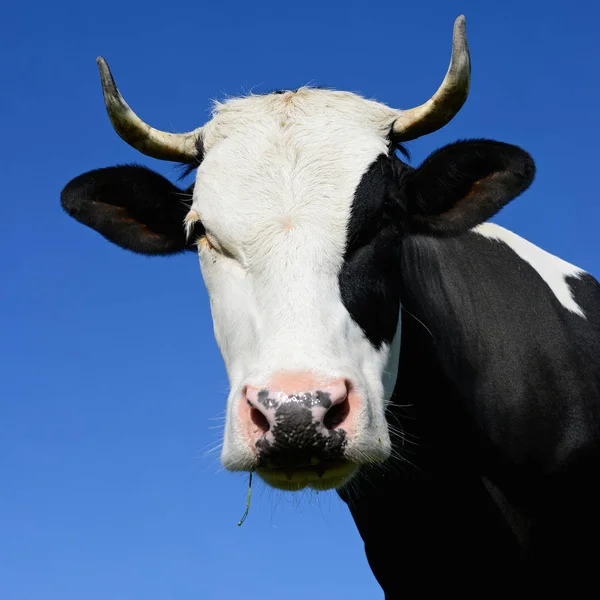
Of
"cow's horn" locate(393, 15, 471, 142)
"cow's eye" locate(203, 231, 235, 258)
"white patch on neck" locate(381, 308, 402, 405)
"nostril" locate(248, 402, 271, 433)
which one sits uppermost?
"cow's horn" locate(393, 15, 471, 142)

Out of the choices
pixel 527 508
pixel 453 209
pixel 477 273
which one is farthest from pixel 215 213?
pixel 527 508

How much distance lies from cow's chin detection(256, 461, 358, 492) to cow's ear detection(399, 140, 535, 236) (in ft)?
6.22

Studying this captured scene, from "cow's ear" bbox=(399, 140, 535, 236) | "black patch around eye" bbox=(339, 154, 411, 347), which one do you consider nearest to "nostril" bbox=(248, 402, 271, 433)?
"black patch around eye" bbox=(339, 154, 411, 347)

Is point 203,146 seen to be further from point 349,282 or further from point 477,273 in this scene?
point 477,273

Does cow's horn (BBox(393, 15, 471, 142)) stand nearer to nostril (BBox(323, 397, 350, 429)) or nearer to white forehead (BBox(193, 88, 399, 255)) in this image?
white forehead (BBox(193, 88, 399, 255))

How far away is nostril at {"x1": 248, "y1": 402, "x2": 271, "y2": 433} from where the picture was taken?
13.9 feet

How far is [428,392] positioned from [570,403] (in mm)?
1172

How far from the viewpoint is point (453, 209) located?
602 centimetres

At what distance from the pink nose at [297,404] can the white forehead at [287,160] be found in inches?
42.2

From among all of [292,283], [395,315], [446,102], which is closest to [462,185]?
[446,102]

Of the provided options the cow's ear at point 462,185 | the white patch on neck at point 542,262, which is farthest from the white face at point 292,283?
the white patch on neck at point 542,262

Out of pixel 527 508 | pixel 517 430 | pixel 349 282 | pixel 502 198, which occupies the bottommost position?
pixel 527 508

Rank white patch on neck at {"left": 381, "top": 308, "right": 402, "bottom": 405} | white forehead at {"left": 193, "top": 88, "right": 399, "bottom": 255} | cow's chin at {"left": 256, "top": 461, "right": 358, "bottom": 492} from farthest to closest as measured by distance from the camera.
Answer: white patch on neck at {"left": 381, "top": 308, "right": 402, "bottom": 405} → white forehead at {"left": 193, "top": 88, "right": 399, "bottom": 255} → cow's chin at {"left": 256, "top": 461, "right": 358, "bottom": 492}

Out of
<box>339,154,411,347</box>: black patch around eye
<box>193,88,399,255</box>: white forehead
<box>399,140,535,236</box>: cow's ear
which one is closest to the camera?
<box>339,154,411,347</box>: black patch around eye
